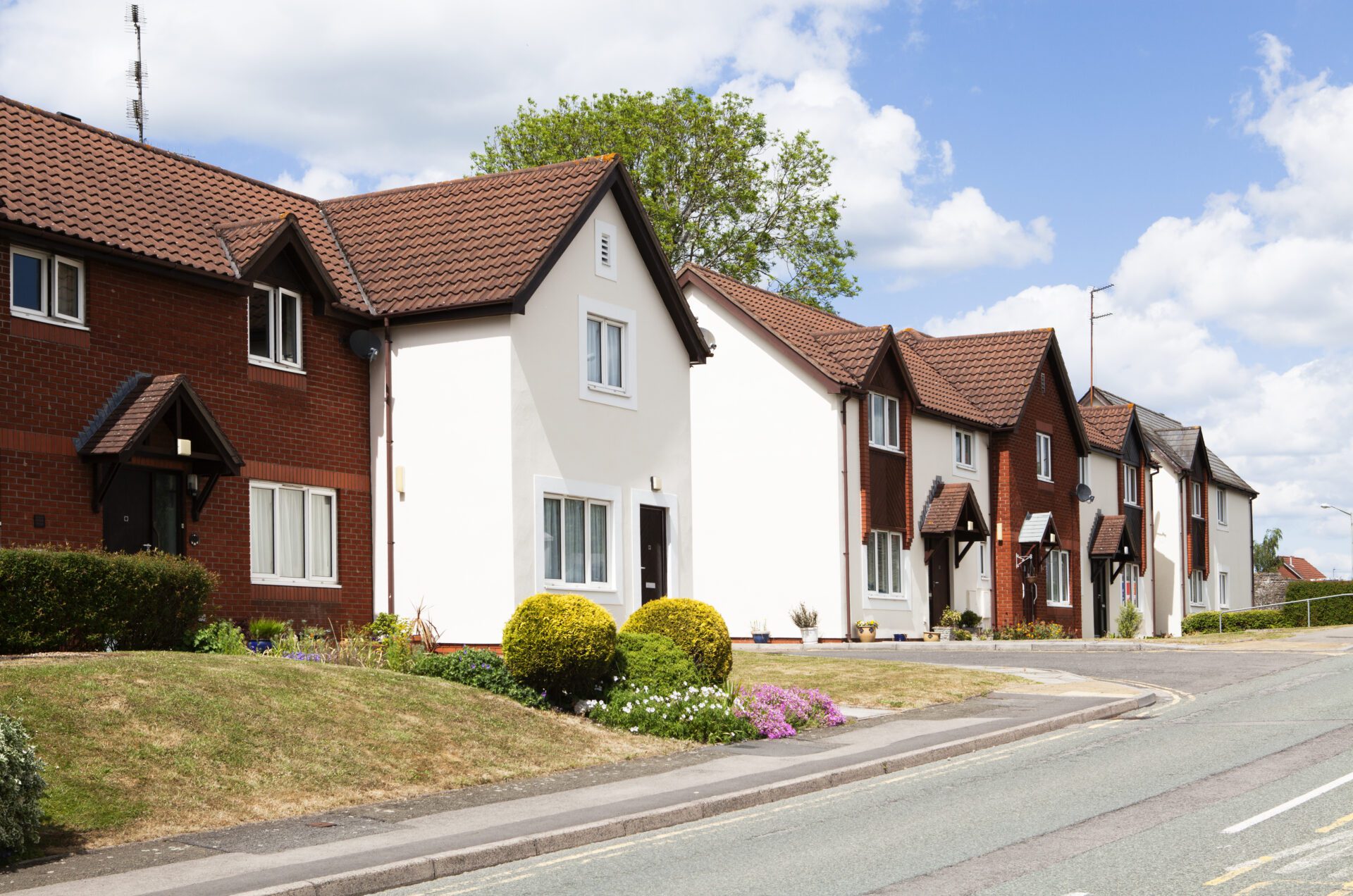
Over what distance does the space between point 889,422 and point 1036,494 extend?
29.2 feet

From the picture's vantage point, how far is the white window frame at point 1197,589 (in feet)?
187

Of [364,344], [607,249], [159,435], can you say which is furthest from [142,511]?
[607,249]

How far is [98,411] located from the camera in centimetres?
1889

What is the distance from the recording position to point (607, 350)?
24844mm

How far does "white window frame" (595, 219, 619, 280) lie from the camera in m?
24.8

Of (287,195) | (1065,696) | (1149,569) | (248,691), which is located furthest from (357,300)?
(1149,569)

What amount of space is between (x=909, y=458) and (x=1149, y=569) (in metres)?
20.8

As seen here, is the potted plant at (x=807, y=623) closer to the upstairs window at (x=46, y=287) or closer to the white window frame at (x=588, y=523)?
the white window frame at (x=588, y=523)

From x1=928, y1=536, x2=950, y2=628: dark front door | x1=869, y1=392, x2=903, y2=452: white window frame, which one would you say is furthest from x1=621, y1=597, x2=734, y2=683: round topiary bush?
x1=928, y1=536, x2=950, y2=628: dark front door

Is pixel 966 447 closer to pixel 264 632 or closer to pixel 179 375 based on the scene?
pixel 264 632

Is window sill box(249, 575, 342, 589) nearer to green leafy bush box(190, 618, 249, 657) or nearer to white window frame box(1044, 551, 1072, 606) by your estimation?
green leafy bush box(190, 618, 249, 657)

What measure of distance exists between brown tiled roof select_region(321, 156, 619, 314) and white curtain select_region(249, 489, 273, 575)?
3691 millimetres

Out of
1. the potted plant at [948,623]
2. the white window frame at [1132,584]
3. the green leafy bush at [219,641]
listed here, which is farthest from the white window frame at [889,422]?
the green leafy bush at [219,641]

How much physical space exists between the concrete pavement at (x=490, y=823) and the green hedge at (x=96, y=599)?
519 centimetres
